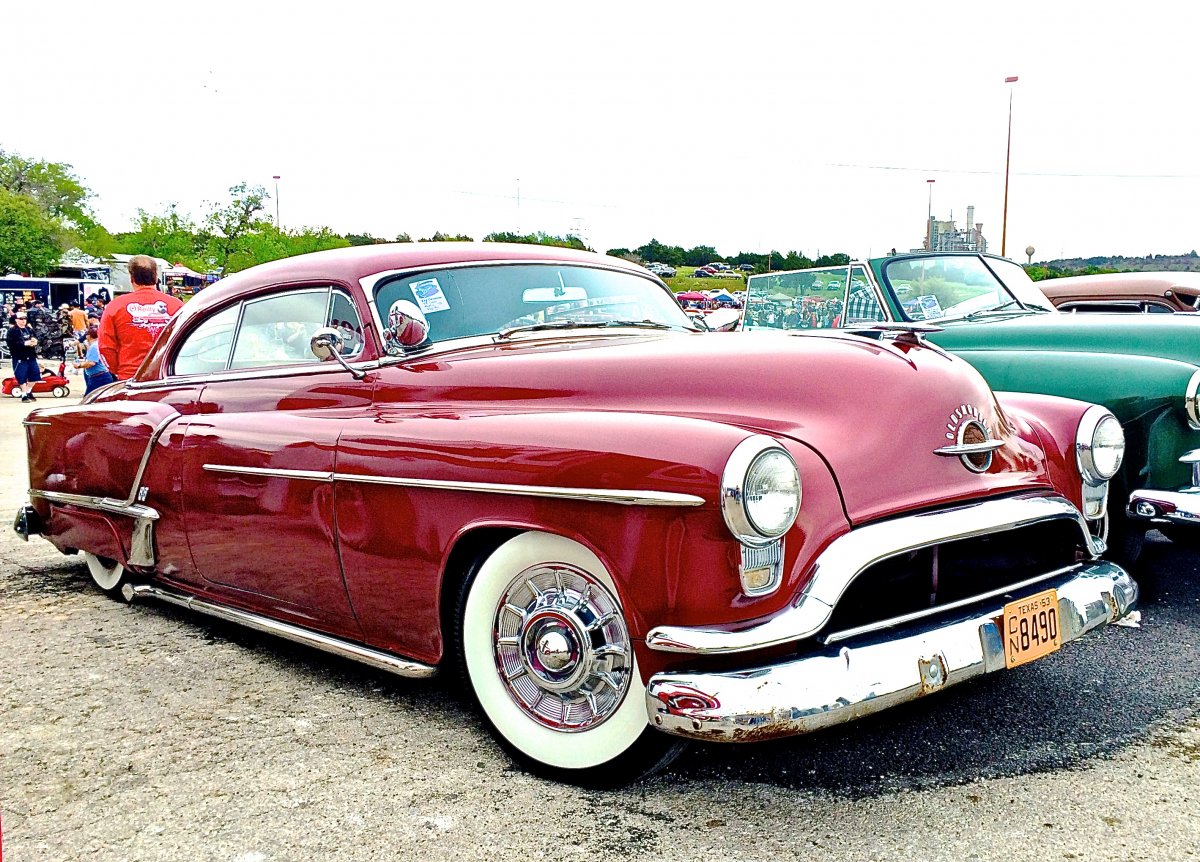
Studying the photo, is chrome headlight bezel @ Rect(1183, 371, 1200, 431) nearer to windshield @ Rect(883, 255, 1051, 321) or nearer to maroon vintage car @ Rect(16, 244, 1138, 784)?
maroon vintage car @ Rect(16, 244, 1138, 784)

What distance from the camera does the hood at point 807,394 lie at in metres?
2.51

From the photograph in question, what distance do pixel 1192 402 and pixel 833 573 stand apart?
2.52m

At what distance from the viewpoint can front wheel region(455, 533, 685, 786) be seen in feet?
7.86

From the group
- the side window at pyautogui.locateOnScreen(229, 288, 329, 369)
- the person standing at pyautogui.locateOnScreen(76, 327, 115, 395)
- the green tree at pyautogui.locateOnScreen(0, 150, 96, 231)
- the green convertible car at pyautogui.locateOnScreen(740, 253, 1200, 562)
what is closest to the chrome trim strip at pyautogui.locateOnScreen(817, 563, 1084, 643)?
the green convertible car at pyautogui.locateOnScreen(740, 253, 1200, 562)

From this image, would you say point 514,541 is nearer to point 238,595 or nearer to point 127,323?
point 238,595

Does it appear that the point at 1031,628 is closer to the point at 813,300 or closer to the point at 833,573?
the point at 833,573

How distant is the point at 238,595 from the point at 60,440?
1.48 m

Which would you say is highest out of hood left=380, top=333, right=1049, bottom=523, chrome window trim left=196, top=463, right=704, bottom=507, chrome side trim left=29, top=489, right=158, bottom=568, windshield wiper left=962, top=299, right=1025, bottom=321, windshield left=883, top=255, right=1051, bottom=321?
windshield left=883, top=255, right=1051, bottom=321

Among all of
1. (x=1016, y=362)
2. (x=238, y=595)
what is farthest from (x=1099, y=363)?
(x=238, y=595)

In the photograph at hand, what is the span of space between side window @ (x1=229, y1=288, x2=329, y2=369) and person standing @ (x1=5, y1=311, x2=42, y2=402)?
11.9m

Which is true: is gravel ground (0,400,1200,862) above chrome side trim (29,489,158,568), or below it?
below

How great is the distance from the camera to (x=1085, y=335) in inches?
186

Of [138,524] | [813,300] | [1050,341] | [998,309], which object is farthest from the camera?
[813,300]

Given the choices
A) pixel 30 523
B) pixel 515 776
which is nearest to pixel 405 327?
pixel 515 776
